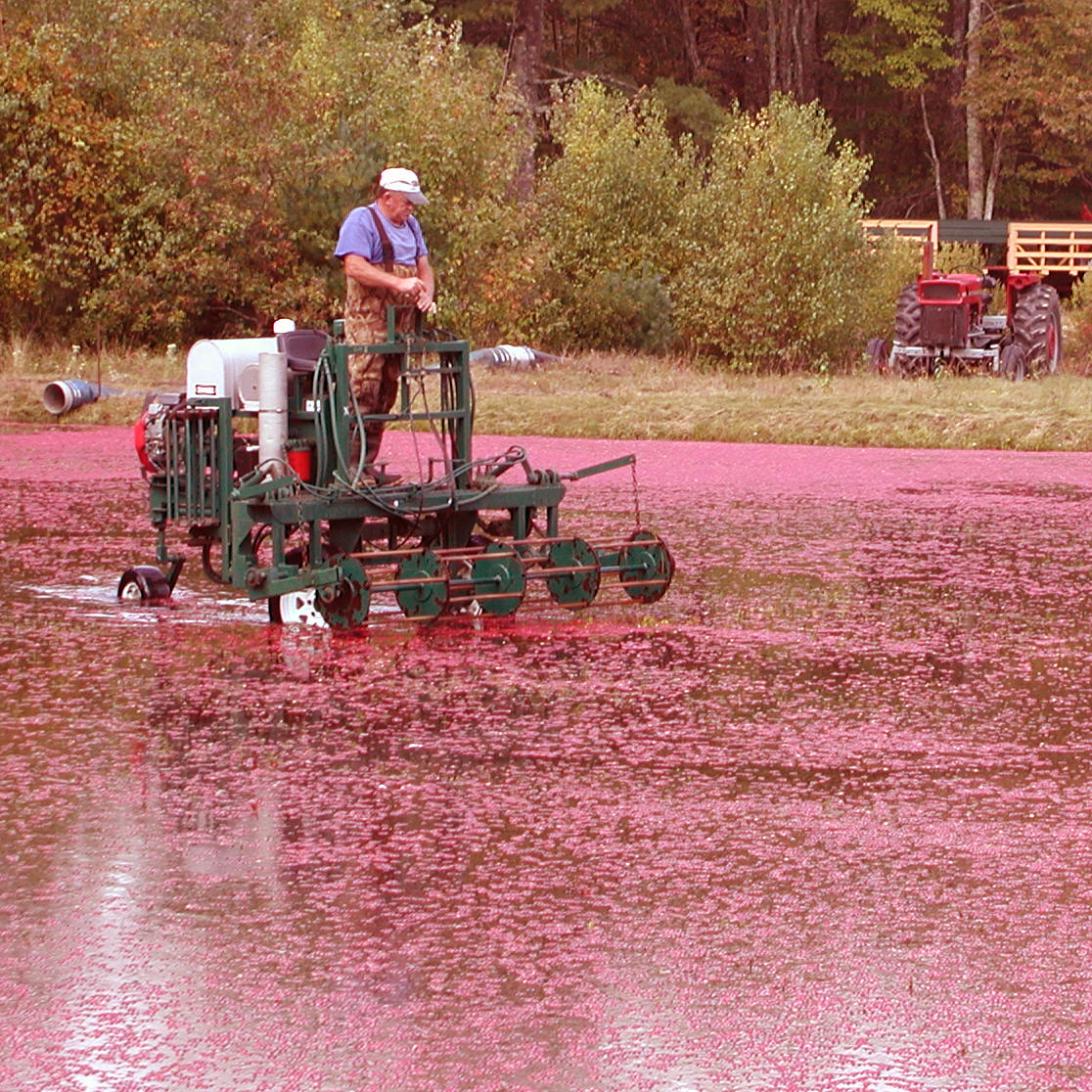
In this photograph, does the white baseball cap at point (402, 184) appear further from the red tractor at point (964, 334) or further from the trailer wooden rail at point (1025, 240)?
the trailer wooden rail at point (1025, 240)

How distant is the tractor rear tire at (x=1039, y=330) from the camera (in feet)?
91.1

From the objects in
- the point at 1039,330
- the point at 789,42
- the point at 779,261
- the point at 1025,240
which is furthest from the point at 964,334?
the point at 789,42

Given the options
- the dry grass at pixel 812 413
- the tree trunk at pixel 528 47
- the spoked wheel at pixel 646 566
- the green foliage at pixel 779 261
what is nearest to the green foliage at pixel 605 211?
the green foliage at pixel 779 261

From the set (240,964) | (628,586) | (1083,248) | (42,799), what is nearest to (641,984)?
(240,964)

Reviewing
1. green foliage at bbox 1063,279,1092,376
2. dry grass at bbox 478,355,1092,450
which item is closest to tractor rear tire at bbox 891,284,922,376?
green foliage at bbox 1063,279,1092,376

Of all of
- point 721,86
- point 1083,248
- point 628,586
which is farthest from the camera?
point 721,86

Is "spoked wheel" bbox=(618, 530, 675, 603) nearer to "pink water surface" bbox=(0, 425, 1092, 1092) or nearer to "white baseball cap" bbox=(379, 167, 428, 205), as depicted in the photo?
"pink water surface" bbox=(0, 425, 1092, 1092)

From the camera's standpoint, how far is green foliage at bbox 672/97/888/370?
30594mm

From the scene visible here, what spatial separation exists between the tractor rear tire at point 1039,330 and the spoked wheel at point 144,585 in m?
18.7

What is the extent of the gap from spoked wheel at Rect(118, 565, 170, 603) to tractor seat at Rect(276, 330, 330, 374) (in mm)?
1152

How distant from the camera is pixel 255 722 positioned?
7941 millimetres

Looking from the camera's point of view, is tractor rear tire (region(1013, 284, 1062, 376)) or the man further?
tractor rear tire (region(1013, 284, 1062, 376))

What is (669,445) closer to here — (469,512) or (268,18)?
(469,512)

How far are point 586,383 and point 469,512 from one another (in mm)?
14160
